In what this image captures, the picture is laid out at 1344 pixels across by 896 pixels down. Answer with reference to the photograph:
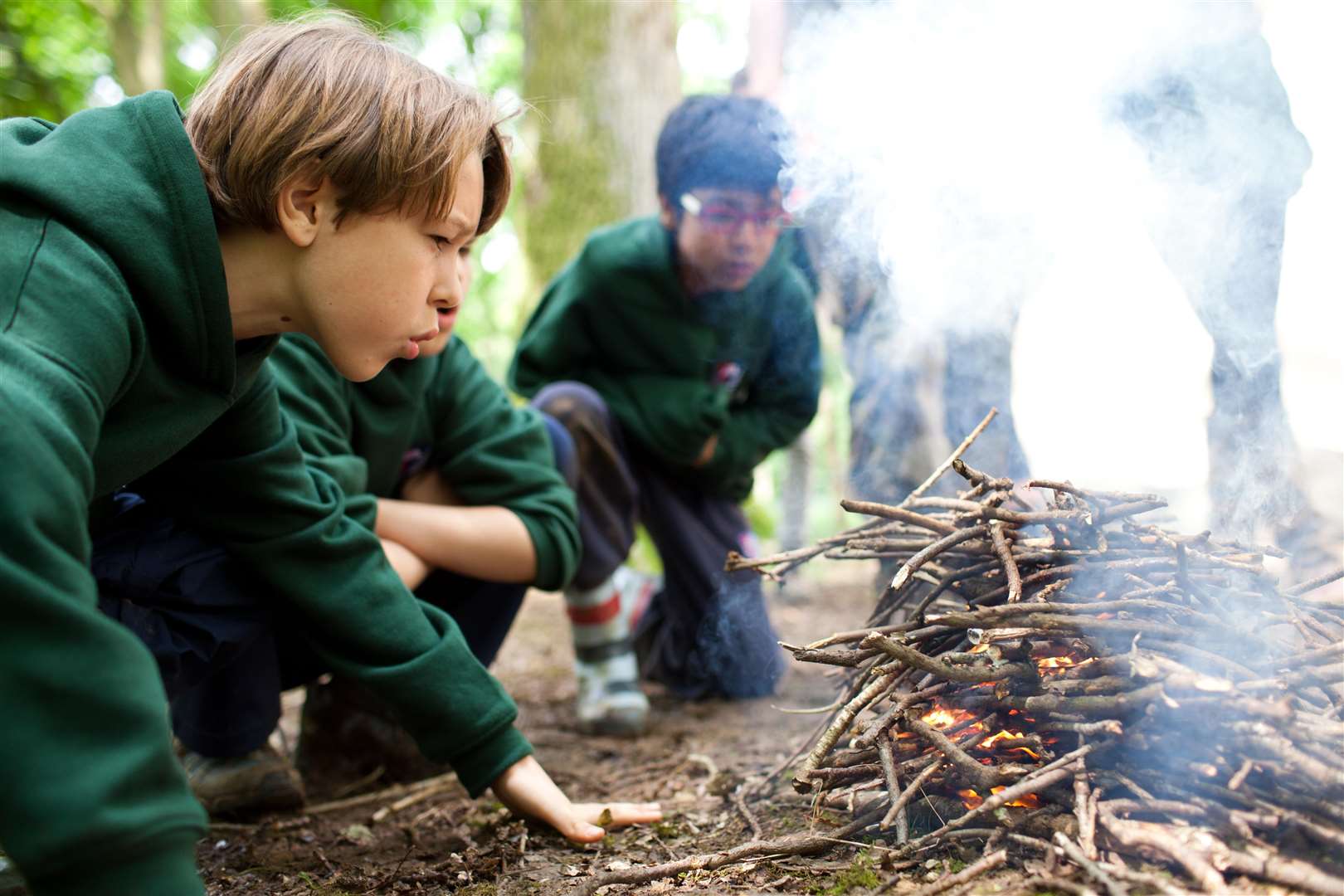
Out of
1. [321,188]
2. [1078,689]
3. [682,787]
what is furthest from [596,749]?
[321,188]

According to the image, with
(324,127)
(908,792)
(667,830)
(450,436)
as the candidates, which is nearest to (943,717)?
(908,792)

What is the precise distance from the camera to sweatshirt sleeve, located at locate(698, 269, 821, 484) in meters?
3.55

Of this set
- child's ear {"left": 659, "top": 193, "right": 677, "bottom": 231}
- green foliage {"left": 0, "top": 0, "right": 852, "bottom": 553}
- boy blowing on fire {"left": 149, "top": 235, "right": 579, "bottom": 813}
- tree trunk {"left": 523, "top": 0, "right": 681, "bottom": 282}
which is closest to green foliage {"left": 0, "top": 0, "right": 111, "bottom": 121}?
green foliage {"left": 0, "top": 0, "right": 852, "bottom": 553}

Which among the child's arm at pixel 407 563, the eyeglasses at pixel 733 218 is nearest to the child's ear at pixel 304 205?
the child's arm at pixel 407 563

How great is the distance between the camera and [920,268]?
115 inches

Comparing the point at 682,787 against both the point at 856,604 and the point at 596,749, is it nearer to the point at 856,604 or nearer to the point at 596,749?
the point at 596,749

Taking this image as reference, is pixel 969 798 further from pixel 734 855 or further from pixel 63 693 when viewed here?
pixel 63 693

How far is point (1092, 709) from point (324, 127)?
4.92ft

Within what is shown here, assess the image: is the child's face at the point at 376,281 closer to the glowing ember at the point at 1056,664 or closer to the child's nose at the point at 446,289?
the child's nose at the point at 446,289

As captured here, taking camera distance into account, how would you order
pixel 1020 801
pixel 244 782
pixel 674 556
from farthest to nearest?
pixel 674 556
pixel 244 782
pixel 1020 801

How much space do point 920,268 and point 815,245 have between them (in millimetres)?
639

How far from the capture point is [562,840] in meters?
1.89

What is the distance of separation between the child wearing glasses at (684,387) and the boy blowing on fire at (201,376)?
1205 millimetres

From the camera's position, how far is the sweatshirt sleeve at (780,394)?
355 centimetres
